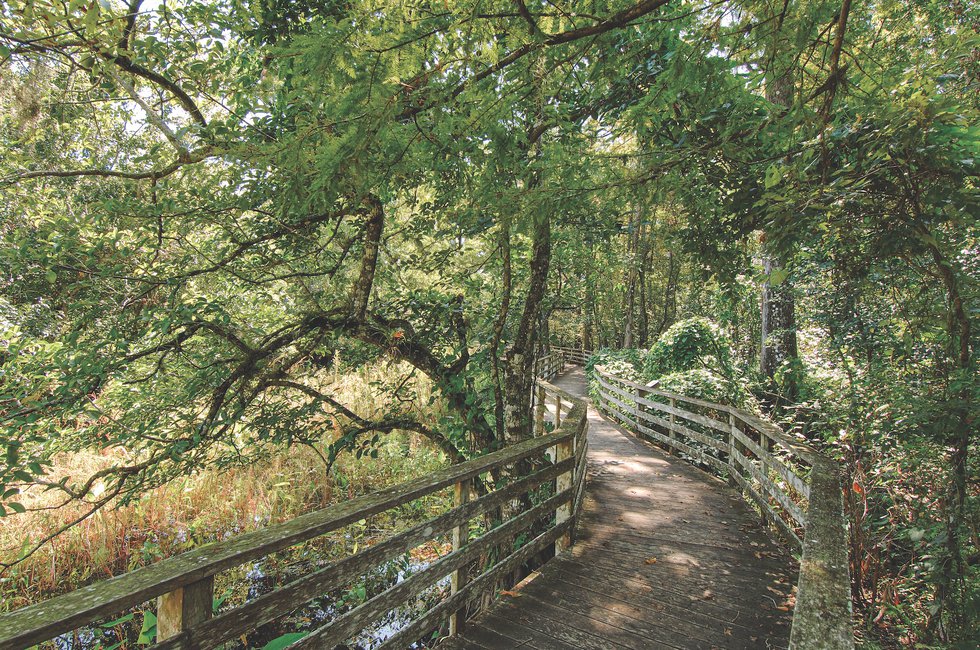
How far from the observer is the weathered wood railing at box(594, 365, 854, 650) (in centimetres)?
170

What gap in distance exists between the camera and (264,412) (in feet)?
14.3

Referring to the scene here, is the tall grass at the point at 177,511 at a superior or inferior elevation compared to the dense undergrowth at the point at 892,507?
inferior

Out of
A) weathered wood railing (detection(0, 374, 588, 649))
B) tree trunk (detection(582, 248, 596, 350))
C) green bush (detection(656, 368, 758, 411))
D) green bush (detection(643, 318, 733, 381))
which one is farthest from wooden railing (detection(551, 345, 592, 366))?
weathered wood railing (detection(0, 374, 588, 649))

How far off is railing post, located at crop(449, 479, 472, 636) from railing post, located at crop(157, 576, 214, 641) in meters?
1.60

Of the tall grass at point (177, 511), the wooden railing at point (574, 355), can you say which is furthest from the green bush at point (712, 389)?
the wooden railing at point (574, 355)

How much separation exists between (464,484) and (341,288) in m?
3.41

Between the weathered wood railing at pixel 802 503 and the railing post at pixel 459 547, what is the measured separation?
1897mm

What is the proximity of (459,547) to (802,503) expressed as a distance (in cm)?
432

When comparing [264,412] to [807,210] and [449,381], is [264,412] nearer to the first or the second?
[449,381]

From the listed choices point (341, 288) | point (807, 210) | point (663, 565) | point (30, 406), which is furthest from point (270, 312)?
point (807, 210)

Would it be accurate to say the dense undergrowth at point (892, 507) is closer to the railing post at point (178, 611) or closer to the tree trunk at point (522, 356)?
the tree trunk at point (522, 356)

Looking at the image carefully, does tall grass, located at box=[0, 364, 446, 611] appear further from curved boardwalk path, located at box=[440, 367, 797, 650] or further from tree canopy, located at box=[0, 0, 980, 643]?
curved boardwalk path, located at box=[440, 367, 797, 650]

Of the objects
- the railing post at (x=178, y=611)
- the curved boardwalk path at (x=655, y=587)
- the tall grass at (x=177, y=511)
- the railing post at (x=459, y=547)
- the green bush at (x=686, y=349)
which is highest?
the green bush at (x=686, y=349)

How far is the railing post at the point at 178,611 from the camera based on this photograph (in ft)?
5.59
